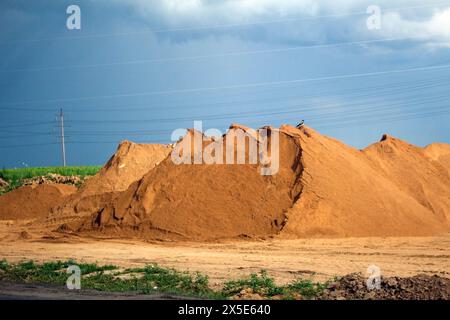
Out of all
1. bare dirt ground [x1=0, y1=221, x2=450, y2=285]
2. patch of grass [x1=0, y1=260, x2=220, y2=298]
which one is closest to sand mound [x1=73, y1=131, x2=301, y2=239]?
bare dirt ground [x1=0, y1=221, x2=450, y2=285]

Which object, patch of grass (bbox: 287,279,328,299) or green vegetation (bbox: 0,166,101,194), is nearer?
patch of grass (bbox: 287,279,328,299)

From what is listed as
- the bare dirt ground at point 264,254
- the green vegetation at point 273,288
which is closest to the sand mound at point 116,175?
the bare dirt ground at point 264,254

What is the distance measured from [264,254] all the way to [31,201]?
19.4 metres

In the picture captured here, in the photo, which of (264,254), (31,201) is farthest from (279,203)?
(31,201)

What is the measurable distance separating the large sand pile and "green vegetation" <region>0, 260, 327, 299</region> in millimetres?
5903

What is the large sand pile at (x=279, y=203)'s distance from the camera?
805 inches

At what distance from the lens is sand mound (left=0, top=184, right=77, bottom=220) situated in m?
32.3

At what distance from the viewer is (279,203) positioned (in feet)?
68.8

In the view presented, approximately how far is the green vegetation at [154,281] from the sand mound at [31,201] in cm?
1702

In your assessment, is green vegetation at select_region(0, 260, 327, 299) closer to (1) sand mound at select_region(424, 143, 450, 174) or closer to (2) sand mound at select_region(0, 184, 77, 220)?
(2) sand mound at select_region(0, 184, 77, 220)

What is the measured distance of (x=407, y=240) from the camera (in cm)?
1925

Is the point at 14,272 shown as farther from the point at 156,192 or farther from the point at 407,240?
the point at 407,240

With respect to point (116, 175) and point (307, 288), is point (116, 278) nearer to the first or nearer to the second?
point (307, 288)
